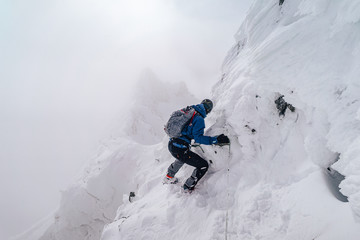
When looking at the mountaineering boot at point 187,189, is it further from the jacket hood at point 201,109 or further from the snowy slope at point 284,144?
the jacket hood at point 201,109

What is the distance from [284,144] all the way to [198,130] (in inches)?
81.1

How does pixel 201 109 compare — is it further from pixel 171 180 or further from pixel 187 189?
Result: pixel 171 180

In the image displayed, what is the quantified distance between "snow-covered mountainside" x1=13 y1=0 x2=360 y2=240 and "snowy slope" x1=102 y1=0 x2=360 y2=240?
2cm

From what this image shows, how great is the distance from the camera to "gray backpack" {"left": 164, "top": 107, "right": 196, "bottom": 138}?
5.12m

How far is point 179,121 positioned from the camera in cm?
516

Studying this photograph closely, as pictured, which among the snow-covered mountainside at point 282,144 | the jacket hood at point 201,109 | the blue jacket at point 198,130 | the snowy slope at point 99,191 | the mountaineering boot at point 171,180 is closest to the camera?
the snow-covered mountainside at point 282,144

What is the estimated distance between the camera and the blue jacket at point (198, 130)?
5027 millimetres

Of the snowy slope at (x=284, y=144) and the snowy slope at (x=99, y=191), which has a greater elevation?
the snowy slope at (x=284, y=144)

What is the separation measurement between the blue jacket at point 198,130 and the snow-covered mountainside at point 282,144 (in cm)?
97

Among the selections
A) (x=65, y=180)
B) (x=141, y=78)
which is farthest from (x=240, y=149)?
(x=65, y=180)

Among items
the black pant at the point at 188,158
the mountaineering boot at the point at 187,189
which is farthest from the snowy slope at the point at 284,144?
the black pant at the point at 188,158

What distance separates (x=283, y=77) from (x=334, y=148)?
1.92 m

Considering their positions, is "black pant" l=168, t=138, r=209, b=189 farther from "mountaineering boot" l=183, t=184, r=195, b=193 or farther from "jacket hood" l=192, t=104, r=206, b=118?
"jacket hood" l=192, t=104, r=206, b=118

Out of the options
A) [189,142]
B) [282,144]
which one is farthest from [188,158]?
[282,144]
